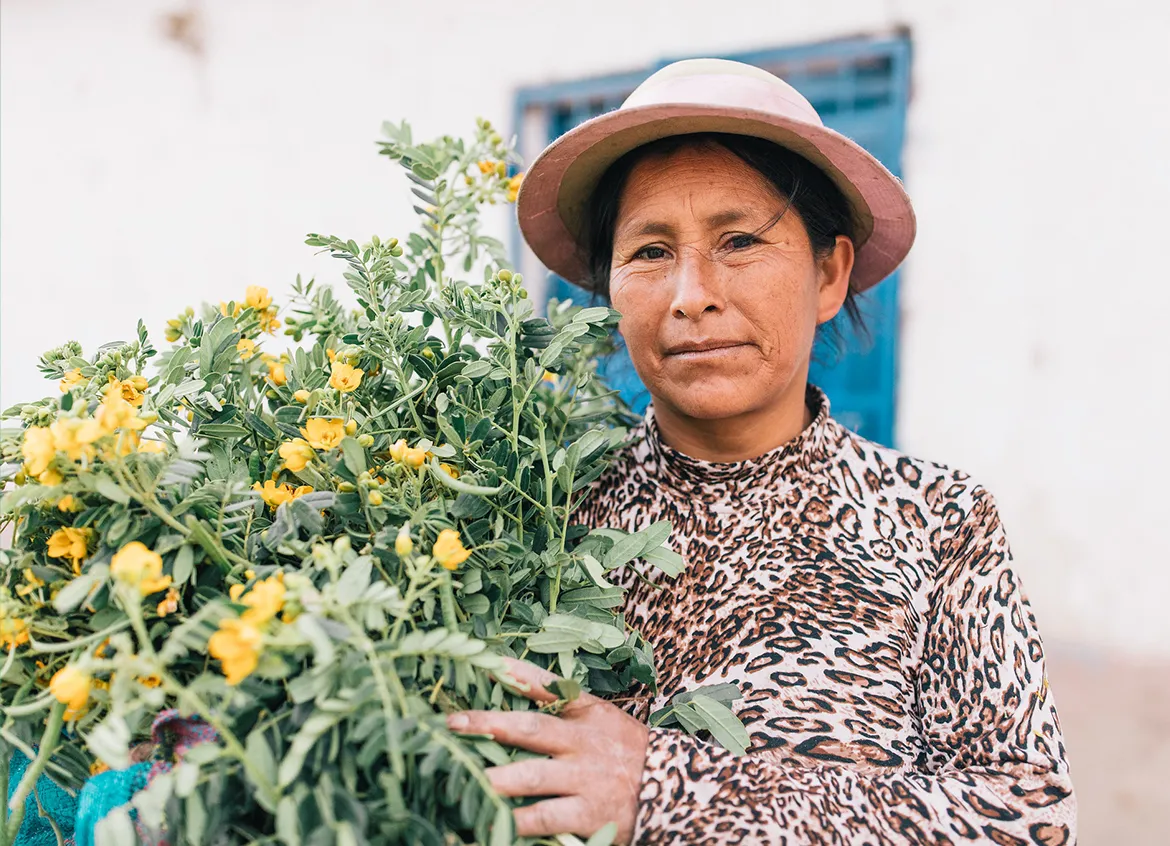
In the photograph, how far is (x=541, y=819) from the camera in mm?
982

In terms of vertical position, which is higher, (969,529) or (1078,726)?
(969,529)

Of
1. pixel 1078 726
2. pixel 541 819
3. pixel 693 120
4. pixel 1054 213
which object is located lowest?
pixel 1078 726

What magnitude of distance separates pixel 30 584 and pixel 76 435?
0.83 feet

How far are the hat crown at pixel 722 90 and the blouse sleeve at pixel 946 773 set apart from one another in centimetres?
73

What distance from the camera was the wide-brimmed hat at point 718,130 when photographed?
4.75ft

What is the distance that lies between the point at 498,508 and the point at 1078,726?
231 centimetres

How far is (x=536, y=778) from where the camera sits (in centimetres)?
99

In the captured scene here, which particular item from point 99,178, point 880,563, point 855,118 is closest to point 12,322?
point 99,178

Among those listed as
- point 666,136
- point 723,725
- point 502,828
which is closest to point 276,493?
point 502,828

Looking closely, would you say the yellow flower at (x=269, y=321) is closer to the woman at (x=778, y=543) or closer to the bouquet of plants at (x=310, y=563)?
the bouquet of plants at (x=310, y=563)

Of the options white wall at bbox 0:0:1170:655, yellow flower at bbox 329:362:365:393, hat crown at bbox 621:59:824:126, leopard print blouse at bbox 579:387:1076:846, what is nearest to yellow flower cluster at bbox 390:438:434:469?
yellow flower at bbox 329:362:365:393

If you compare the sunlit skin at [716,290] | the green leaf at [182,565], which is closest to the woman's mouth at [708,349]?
the sunlit skin at [716,290]

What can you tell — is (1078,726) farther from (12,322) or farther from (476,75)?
(12,322)

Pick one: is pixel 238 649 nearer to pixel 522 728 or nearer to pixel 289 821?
pixel 289 821
